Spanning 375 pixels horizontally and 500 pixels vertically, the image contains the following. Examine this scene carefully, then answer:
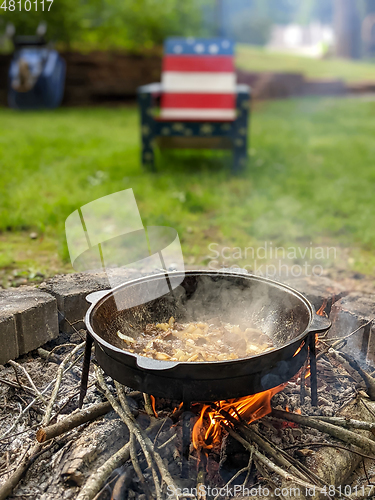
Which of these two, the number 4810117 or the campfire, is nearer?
the campfire

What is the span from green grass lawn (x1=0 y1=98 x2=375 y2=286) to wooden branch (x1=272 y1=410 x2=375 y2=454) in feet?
5.84

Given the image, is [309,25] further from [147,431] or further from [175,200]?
[147,431]

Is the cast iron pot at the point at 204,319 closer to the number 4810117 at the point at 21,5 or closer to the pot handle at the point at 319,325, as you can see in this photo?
the pot handle at the point at 319,325

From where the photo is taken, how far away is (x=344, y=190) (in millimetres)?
5121

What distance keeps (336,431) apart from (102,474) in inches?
31.6

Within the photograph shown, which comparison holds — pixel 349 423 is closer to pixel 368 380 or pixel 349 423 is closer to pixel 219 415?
pixel 368 380

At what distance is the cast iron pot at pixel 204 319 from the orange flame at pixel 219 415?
0.18 metres

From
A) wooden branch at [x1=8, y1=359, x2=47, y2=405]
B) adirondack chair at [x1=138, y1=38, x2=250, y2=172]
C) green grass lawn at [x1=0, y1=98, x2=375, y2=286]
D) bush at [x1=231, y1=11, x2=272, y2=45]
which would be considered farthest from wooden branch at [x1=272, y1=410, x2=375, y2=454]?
Answer: bush at [x1=231, y1=11, x2=272, y2=45]

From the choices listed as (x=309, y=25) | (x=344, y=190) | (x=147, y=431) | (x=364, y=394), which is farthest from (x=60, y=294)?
(x=309, y=25)

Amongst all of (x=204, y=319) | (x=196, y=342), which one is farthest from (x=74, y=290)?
(x=196, y=342)

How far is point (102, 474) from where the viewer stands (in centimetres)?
144

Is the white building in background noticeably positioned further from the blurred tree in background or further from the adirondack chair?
the adirondack chair

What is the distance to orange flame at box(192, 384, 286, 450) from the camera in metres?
1.57

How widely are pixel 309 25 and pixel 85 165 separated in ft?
63.9
